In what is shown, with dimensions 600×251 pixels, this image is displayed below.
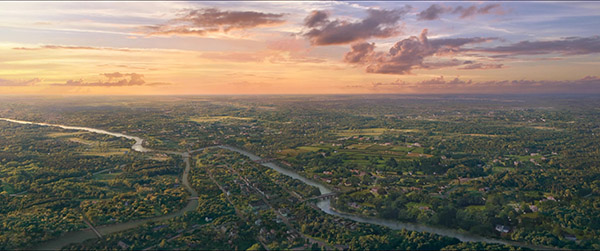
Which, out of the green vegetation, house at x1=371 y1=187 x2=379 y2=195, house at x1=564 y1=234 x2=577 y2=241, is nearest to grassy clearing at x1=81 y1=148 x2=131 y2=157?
the green vegetation

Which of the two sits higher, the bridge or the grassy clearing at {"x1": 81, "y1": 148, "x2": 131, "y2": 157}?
the grassy clearing at {"x1": 81, "y1": 148, "x2": 131, "y2": 157}

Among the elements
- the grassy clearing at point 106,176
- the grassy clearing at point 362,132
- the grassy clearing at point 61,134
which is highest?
the grassy clearing at point 61,134

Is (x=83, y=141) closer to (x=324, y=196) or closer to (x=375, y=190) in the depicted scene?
(x=324, y=196)

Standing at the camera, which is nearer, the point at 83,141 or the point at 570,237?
the point at 570,237

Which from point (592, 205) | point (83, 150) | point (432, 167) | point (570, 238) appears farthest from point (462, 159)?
point (83, 150)

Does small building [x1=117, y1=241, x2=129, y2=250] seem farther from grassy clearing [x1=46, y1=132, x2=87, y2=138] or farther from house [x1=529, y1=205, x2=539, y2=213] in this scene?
grassy clearing [x1=46, y1=132, x2=87, y2=138]

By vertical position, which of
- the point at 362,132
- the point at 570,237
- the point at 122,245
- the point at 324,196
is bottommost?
the point at 570,237

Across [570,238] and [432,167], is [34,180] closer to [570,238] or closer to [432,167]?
[432,167]

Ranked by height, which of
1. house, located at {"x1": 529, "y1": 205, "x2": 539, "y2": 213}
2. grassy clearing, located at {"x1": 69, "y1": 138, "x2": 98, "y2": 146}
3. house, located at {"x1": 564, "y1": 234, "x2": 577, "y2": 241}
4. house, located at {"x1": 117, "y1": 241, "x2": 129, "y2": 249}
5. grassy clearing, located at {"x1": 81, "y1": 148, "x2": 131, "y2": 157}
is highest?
grassy clearing, located at {"x1": 69, "y1": 138, "x2": 98, "y2": 146}

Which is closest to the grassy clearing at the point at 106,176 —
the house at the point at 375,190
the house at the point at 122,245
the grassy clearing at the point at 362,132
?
the house at the point at 122,245

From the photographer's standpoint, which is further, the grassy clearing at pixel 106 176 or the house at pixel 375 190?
the grassy clearing at pixel 106 176

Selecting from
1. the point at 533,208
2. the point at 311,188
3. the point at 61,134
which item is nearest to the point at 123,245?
the point at 311,188

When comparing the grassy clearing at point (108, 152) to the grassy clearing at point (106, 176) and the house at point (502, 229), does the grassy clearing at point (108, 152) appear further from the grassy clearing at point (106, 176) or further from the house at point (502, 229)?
the house at point (502, 229)
